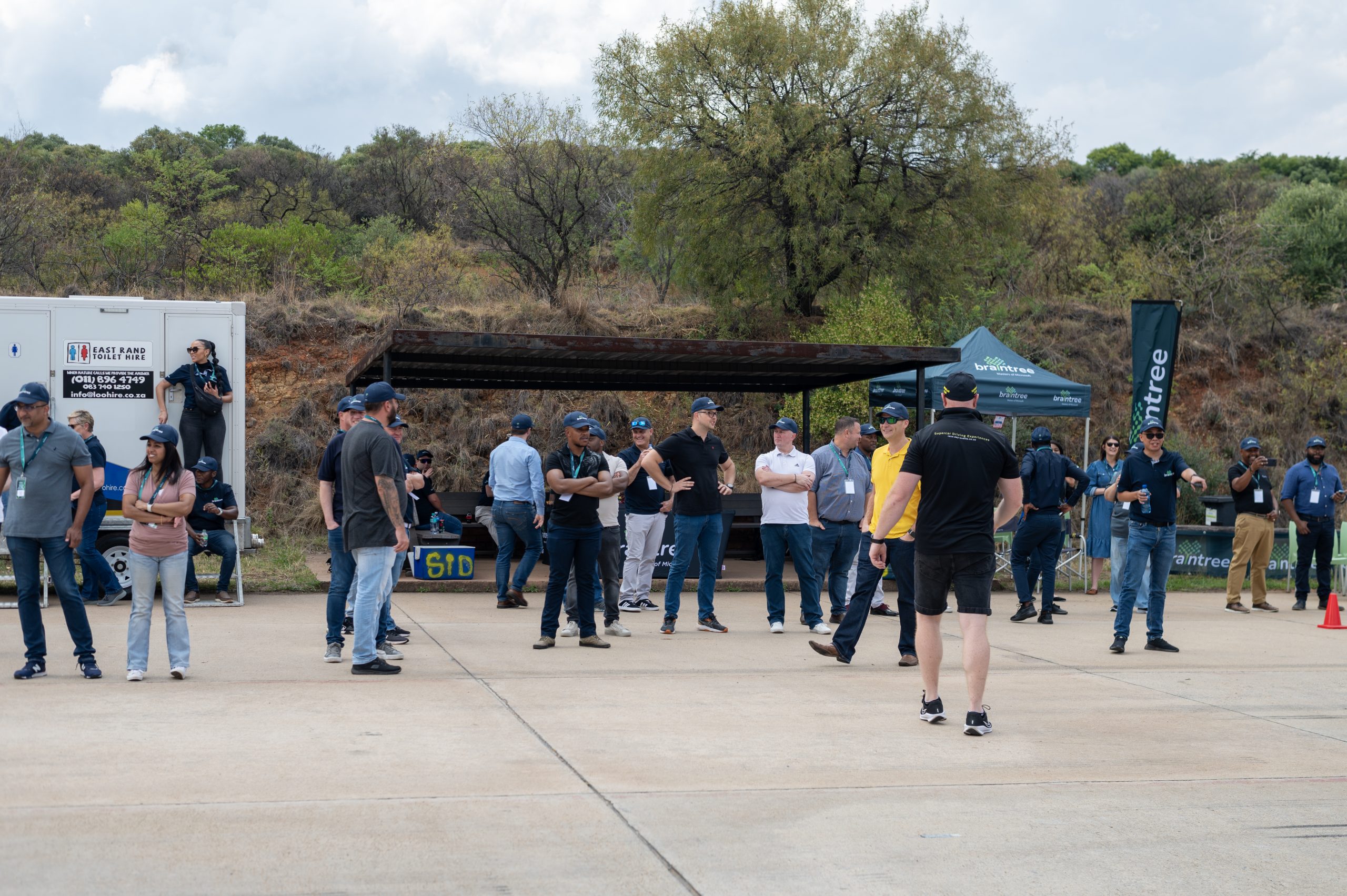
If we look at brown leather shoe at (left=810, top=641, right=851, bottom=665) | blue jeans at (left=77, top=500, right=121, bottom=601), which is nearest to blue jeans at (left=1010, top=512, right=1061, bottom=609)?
brown leather shoe at (left=810, top=641, right=851, bottom=665)

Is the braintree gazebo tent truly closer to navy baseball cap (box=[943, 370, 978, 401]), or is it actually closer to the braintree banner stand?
the braintree banner stand

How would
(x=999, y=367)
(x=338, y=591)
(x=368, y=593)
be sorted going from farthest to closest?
(x=999, y=367)
(x=338, y=591)
(x=368, y=593)

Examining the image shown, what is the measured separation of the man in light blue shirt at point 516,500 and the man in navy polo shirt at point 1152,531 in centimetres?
573

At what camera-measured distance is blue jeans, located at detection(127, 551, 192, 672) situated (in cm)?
784

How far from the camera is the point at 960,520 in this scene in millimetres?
6785

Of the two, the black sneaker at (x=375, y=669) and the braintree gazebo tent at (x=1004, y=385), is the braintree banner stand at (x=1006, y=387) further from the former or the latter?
the black sneaker at (x=375, y=669)

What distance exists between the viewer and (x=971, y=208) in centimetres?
2611

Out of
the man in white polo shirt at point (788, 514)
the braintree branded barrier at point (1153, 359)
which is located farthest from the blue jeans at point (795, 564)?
the braintree branded barrier at point (1153, 359)

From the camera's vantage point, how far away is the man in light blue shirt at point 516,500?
1237 centimetres

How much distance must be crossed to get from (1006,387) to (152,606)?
38.7 ft

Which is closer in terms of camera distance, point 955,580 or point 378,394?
point 955,580

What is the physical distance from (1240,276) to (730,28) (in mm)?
15734

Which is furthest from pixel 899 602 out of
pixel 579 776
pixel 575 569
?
pixel 579 776

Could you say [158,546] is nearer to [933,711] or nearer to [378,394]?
[378,394]
